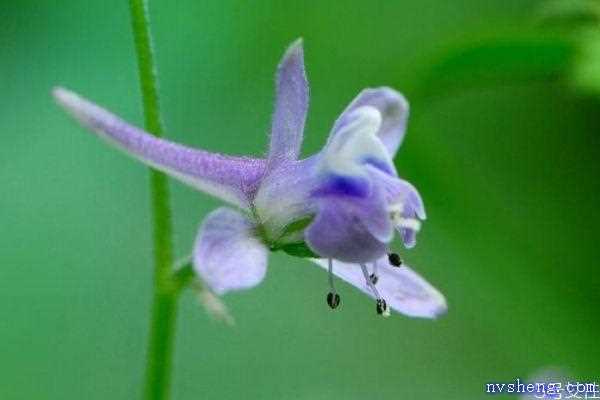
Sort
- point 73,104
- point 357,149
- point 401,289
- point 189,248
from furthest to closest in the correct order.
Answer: point 189,248
point 401,289
point 357,149
point 73,104

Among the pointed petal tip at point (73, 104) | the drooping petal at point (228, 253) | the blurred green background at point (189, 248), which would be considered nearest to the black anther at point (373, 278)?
the drooping petal at point (228, 253)

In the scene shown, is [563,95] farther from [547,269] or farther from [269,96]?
[269,96]

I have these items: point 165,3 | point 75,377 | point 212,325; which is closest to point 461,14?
point 165,3

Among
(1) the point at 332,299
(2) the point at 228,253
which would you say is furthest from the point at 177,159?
(1) the point at 332,299

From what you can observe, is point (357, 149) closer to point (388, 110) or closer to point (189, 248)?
point (388, 110)

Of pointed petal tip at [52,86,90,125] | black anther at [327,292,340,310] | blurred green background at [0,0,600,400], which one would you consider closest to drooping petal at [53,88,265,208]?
pointed petal tip at [52,86,90,125]

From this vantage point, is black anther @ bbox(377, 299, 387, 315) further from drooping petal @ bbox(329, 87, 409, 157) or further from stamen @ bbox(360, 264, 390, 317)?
drooping petal @ bbox(329, 87, 409, 157)

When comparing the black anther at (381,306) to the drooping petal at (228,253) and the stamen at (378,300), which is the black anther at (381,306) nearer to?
the stamen at (378,300)
